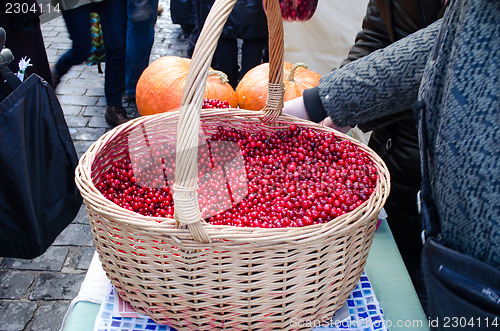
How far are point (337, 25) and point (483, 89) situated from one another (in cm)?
273

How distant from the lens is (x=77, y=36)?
3199 millimetres

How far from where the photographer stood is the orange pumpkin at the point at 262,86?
2.34 m

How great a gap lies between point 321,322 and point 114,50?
290 cm

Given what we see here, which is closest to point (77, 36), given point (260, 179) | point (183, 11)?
point (183, 11)

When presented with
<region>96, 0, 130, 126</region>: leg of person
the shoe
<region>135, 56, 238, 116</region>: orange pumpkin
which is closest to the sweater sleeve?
<region>135, 56, 238, 116</region>: orange pumpkin

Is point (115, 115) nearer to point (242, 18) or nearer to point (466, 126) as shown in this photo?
point (242, 18)

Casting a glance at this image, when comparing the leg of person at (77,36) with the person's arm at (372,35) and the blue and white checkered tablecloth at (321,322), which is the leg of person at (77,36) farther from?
the blue and white checkered tablecloth at (321,322)

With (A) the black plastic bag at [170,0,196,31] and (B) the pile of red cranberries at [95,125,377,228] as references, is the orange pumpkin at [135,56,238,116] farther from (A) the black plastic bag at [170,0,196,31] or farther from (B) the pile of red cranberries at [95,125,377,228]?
(A) the black plastic bag at [170,0,196,31]

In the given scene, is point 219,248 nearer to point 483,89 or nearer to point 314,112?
point 483,89

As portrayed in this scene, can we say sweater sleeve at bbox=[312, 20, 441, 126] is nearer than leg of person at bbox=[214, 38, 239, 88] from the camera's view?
Yes

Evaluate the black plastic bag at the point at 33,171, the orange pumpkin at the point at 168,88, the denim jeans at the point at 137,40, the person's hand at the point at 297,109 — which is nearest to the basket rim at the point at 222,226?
the person's hand at the point at 297,109

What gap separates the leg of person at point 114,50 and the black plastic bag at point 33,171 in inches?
62.2

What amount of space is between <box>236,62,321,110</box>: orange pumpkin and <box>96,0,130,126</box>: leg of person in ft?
4.38

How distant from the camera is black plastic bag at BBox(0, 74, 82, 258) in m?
1.52
